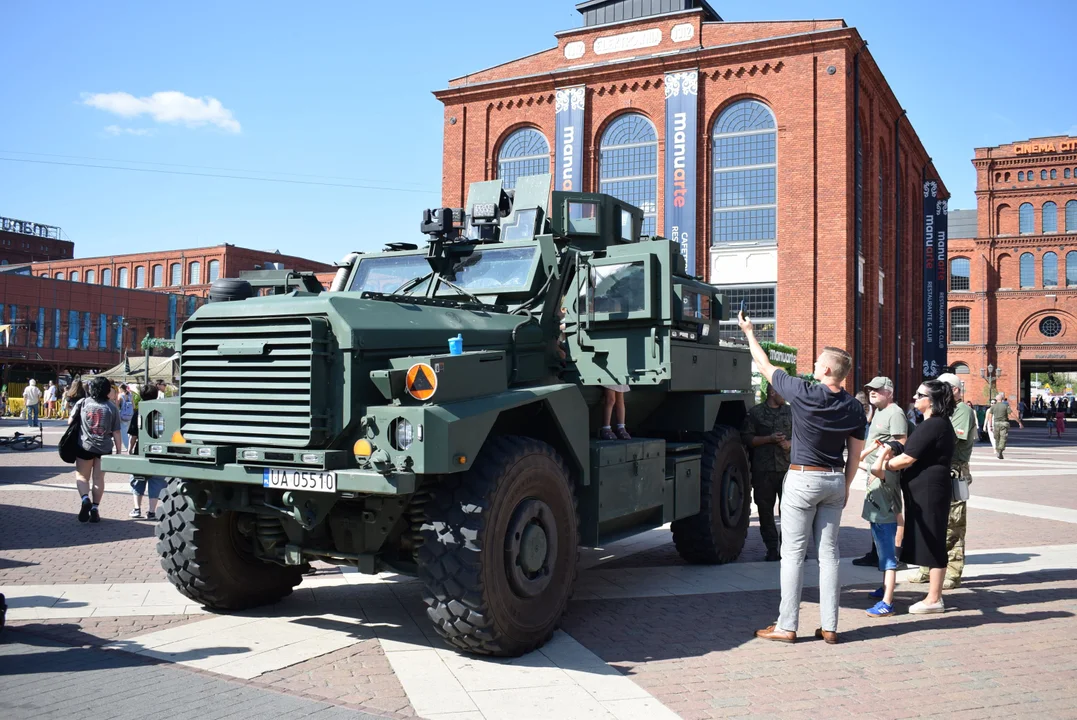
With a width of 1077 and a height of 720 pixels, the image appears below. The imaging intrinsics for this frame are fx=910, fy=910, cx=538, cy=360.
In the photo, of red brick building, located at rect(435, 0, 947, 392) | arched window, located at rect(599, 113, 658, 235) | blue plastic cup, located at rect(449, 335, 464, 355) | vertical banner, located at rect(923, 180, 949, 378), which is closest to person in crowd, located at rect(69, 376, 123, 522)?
blue plastic cup, located at rect(449, 335, 464, 355)

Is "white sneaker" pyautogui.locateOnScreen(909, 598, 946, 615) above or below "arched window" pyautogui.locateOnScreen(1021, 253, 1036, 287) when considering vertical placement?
below

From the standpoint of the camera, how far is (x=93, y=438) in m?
10.8

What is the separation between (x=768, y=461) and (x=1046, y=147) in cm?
6423

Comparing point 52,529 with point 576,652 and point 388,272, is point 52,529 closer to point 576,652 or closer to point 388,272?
point 388,272

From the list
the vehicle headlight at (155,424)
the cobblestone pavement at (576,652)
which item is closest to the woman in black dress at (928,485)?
the cobblestone pavement at (576,652)

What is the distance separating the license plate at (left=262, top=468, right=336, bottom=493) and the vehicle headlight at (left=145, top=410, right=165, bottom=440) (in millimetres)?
1088

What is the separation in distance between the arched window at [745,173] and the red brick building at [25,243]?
82.9 metres

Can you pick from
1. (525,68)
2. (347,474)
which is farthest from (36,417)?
(347,474)

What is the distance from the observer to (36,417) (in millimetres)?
30953

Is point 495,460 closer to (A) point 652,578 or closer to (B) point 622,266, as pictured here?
(B) point 622,266

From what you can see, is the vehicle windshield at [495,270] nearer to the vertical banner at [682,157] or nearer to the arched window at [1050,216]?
the vertical banner at [682,157]

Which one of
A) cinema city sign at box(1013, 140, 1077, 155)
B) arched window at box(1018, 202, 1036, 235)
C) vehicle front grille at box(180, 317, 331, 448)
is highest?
cinema city sign at box(1013, 140, 1077, 155)

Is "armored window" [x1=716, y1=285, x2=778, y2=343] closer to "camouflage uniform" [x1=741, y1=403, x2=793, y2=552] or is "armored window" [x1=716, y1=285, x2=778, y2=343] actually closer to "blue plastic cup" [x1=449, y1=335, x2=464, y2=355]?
"camouflage uniform" [x1=741, y1=403, x2=793, y2=552]

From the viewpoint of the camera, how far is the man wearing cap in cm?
758
